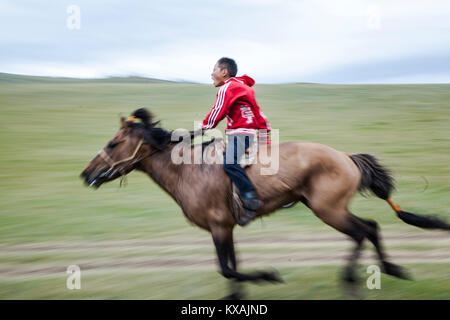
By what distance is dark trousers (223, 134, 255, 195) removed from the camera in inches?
182

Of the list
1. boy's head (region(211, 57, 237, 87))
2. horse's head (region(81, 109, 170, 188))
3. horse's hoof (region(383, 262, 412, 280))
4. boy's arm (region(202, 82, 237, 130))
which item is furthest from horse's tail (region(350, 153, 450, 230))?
horse's head (region(81, 109, 170, 188))

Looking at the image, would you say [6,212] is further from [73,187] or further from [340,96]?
[340,96]

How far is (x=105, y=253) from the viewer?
6688mm

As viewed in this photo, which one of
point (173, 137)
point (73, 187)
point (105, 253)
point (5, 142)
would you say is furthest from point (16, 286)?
point (5, 142)

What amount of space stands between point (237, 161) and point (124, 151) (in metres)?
1.29

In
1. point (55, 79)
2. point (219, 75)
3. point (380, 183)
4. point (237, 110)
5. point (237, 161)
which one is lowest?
point (380, 183)

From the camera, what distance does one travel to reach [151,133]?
5027 millimetres

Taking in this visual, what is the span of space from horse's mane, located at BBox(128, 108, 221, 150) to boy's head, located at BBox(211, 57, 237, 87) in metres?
0.68

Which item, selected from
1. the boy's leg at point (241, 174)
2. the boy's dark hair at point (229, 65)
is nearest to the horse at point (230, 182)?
the boy's leg at point (241, 174)

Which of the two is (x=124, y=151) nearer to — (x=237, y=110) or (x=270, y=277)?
(x=237, y=110)

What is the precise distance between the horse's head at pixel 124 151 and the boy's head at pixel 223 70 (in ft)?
2.79

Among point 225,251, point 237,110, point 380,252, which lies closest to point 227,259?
A: point 225,251

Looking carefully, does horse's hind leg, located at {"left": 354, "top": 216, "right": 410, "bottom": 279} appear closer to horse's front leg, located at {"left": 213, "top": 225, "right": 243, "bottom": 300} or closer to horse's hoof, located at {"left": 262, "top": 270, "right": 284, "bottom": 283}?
horse's hoof, located at {"left": 262, "top": 270, "right": 284, "bottom": 283}

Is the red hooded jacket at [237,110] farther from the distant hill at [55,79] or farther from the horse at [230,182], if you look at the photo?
the distant hill at [55,79]
